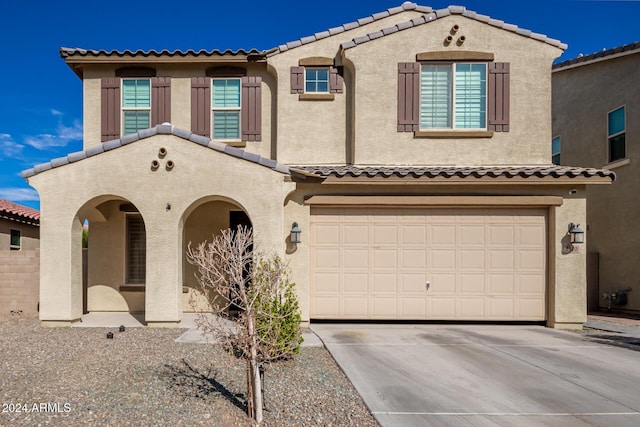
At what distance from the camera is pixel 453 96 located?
964 cm

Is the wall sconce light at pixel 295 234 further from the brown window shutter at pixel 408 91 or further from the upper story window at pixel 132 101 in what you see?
the upper story window at pixel 132 101

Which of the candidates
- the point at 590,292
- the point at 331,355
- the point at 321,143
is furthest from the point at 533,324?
the point at 321,143

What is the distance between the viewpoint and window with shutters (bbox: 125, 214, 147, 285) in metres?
9.70

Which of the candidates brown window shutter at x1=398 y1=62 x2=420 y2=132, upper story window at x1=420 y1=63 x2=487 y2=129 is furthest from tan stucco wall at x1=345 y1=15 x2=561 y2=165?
upper story window at x1=420 y1=63 x2=487 y2=129

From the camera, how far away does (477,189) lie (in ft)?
28.5

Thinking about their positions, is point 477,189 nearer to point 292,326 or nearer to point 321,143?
point 321,143

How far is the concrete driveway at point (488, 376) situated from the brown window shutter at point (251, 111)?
18.7 ft

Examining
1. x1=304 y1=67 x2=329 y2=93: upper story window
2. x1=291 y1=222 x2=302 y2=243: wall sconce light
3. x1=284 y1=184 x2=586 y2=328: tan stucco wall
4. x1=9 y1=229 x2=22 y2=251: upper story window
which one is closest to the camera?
x1=291 y1=222 x2=302 y2=243: wall sconce light

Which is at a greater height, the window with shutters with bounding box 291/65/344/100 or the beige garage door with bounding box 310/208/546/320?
the window with shutters with bounding box 291/65/344/100

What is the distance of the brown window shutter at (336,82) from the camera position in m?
10.0

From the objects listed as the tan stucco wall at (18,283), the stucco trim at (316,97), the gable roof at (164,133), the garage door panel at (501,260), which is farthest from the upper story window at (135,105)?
the garage door panel at (501,260)

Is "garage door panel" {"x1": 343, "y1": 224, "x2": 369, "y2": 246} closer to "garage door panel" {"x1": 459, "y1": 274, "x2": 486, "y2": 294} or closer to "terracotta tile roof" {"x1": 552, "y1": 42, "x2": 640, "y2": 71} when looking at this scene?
"garage door panel" {"x1": 459, "y1": 274, "x2": 486, "y2": 294}

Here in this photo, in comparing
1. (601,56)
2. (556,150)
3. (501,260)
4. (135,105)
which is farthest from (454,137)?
(135,105)

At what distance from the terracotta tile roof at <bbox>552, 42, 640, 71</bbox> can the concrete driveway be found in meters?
9.26
